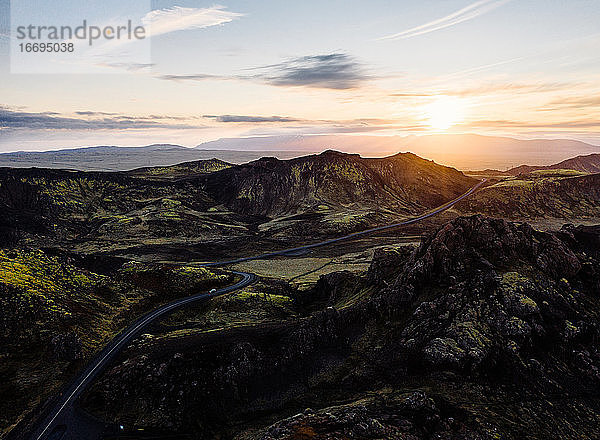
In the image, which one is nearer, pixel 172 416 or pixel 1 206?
pixel 172 416

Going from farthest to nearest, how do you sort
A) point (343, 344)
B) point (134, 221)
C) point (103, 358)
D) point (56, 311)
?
point (134, 221), point (56, 311), point (103, 358), point (343, 344)

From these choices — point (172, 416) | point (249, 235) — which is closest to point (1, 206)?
point (249, 235)

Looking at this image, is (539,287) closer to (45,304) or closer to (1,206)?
(45,304)

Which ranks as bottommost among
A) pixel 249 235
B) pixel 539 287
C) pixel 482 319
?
pixel 249 235

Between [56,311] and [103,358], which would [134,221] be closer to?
[56,311]

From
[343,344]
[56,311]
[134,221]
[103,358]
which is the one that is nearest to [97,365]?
[103,358]
